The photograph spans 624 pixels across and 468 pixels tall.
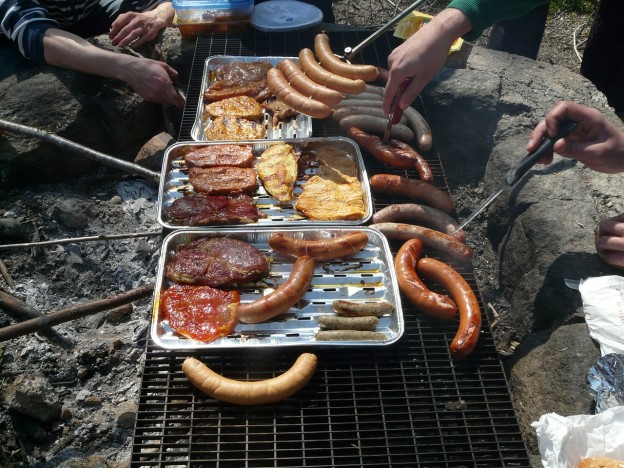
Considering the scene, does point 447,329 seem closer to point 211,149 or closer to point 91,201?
point 211,149

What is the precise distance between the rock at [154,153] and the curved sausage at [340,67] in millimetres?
1684

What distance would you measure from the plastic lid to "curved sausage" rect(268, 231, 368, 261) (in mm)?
3155

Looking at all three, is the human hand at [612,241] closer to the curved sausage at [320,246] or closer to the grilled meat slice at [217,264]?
the curved sausage at [320,246]

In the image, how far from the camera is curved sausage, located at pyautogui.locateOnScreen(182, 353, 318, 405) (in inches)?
108

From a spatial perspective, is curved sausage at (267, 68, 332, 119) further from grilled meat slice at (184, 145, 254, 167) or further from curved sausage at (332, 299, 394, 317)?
curved sausage at (332, 299, 394, 317)

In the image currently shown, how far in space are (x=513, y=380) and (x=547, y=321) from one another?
1.57 feet

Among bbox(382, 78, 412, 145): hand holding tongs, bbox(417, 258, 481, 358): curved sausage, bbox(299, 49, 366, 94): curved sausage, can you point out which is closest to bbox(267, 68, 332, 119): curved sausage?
bbox(299, 49, 366, 94): curved sausage

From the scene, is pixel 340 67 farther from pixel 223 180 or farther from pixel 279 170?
pixel 223 180

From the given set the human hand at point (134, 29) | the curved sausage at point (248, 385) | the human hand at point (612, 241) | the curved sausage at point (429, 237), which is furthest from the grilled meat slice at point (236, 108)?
the human hand at point (612, 241)

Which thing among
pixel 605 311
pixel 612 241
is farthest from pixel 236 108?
pixel 605 311

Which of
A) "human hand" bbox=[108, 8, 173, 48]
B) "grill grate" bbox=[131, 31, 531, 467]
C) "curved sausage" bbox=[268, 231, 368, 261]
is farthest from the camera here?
"human hand" bbox=[108, 8, 173, 48]

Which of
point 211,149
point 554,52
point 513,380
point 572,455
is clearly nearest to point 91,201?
point 211,149

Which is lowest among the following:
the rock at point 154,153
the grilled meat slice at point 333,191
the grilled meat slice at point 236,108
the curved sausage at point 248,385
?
the rock at point 154,153

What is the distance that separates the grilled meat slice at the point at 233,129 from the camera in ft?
14.5
